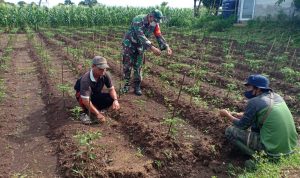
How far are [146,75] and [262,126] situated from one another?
509 centimetres

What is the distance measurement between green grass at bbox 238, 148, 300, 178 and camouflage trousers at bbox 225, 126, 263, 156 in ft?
0.68

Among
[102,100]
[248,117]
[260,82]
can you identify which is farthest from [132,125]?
[260,82]

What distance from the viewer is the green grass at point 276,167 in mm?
4031

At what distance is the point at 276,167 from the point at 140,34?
381 centimetres

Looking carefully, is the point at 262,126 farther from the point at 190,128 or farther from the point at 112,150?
the point at 112,150

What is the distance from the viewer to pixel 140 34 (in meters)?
6.89

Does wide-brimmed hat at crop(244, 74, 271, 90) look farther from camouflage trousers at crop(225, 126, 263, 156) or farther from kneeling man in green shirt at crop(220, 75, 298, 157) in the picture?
camouflage trousers at crop(225, 126, 263, 156)

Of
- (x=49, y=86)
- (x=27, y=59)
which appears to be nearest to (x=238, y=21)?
(x=27, y=59)

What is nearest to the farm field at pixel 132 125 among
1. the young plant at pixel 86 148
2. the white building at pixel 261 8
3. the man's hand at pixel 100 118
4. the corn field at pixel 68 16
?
the young plant at pixel 86 148

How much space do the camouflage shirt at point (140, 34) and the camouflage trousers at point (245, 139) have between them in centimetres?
267

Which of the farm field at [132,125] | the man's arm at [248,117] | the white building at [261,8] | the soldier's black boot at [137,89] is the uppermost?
the white building at [261,8]

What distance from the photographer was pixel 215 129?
559cm

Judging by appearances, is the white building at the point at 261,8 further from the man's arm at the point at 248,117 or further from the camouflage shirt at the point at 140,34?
the man's arm at the point at 248,117

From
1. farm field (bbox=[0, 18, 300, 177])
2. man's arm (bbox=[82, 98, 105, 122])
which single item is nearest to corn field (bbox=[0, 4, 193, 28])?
farm field (bbox=[0, 18, 300, 177])
